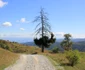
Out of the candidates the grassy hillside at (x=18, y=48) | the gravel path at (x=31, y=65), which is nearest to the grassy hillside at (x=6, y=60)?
the gravel path at (x=31, y=65)

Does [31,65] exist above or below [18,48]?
below

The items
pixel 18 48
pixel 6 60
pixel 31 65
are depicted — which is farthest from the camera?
pixel 18 48

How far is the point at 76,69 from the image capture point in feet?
86.0

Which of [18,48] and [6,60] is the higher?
[18,48]

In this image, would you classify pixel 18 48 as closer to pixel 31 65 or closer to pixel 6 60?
pixel 6 60

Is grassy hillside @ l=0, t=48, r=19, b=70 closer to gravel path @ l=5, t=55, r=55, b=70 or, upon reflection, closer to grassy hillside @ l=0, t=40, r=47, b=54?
gravel path @ l=5, t=55, r=55, b=70

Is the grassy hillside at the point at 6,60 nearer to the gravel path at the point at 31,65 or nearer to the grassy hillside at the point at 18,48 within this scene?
the gravel path at the point at 31,65

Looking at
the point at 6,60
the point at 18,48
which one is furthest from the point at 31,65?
the point at 18,48

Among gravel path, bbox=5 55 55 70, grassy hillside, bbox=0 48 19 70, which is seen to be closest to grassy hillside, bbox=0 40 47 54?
grassy hillside, bbox=0 48 19 70

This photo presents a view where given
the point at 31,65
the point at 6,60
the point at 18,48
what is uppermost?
the point at 18,48

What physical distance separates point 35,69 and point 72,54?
7626 mm

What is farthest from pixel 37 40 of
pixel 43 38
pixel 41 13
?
pixel 41 13

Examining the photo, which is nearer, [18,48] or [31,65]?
[31,65]

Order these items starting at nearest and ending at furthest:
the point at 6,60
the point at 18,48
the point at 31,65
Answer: the point at 31,65 < the point at 6,60 < the point at 18,48
